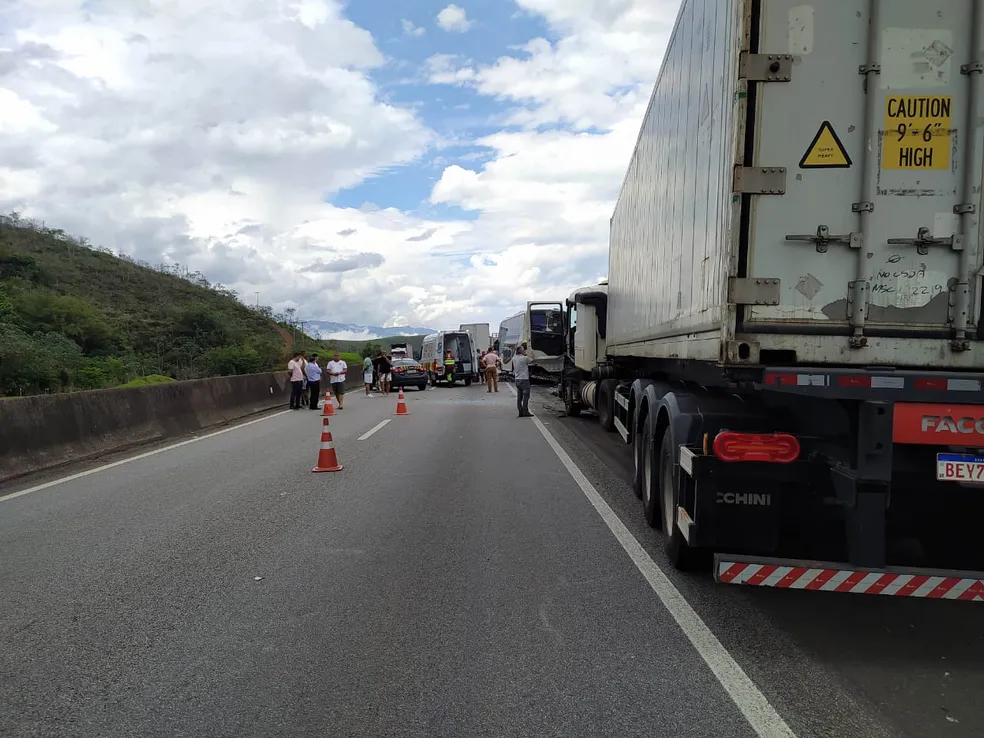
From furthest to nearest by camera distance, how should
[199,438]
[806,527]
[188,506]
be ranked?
[199,438] → [188,506] → [806,527]

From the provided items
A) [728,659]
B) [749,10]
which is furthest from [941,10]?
[728,659]

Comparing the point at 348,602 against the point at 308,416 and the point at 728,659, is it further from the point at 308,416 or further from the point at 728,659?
the point at 308,416

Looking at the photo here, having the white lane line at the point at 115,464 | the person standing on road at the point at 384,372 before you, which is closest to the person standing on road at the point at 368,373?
the person standing on road at the point at 384,372

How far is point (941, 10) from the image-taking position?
416 centimetres

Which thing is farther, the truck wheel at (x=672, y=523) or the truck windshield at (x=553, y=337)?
the truck windshield at (x=553, y=337)

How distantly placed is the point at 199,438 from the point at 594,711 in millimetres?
12514

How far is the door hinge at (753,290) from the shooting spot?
4.31 m

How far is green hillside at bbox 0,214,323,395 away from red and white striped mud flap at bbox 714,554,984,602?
23308mm

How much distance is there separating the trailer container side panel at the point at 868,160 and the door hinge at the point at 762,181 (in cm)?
5

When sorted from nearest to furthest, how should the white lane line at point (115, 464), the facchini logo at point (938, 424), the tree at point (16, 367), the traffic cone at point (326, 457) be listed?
the facchini logo at point (938, 424)
the white lane line at point (115, 464)
the traffic cone at point (326, 457)
the tree at point (16, 367)

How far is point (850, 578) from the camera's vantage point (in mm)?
4195

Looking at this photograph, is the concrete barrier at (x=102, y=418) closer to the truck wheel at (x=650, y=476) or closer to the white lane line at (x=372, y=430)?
the white lane line at (x=372, y=430)

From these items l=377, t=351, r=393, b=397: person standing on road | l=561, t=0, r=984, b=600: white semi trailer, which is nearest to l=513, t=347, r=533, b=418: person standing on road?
l=377, t=351, r=393, b=397: person standing on road

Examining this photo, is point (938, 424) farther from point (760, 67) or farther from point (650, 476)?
point (650, 476)
